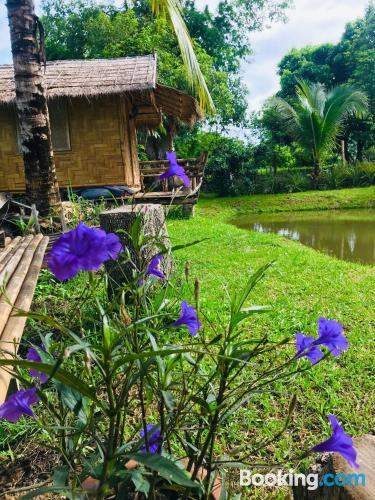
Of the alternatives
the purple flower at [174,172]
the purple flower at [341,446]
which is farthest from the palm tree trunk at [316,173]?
the purple flower at [341,446]

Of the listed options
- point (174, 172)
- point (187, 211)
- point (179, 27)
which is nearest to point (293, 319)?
point (174, 172)

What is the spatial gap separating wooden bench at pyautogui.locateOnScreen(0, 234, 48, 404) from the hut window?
620cm

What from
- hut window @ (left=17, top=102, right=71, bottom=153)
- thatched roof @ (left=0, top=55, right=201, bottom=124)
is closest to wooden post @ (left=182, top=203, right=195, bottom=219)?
thatched roof @ (left=0, top=55, right=201, bottom=124)

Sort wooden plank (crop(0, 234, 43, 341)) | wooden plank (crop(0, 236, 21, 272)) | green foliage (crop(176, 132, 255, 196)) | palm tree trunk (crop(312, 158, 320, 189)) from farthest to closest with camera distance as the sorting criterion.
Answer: green foliage (crop(176, 132, 255, 196)), palm tree trunk (crop(312, 158, 320, 189)), wooden plank (crop(0, 236, 21, 272)), wooden plank (crop(0, 234, 43, 341))

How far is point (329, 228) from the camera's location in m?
10.4

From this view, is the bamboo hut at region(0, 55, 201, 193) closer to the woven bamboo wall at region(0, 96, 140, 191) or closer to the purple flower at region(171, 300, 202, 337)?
the woven bamboo wall at region(0, 96, 140, 191)

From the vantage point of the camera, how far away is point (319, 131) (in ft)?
55.4

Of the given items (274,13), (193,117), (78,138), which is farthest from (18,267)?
(274,13)

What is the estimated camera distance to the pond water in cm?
775

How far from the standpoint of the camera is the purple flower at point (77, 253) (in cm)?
69

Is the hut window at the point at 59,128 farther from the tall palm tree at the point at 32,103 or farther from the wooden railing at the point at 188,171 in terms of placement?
the tall palm tree at the point at 32,103

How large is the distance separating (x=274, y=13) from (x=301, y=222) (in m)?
14.3

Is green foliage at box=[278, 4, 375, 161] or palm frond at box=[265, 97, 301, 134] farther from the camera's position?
green foliage at box=[278, 4, 375, 161]

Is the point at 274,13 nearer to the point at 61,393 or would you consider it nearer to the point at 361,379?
the point at 361,379
